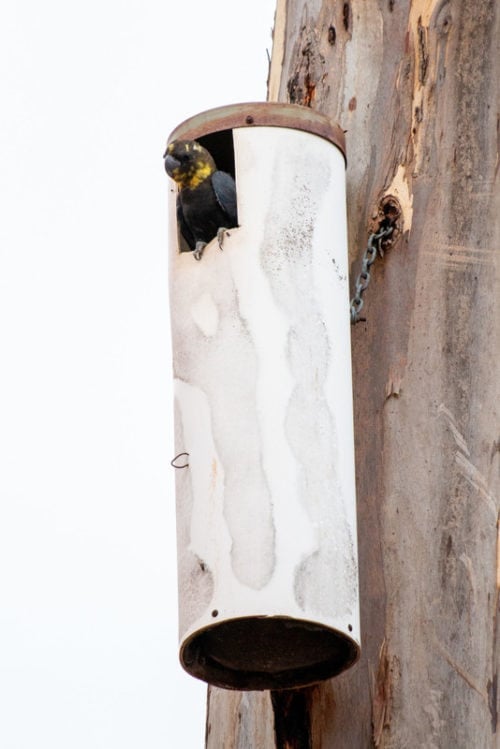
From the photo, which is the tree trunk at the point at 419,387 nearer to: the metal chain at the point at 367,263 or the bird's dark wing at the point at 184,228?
the metal chain at the point at 367,263

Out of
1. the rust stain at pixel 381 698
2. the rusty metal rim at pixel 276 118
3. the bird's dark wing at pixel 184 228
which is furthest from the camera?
the bird's dark wing at pixel 184 228

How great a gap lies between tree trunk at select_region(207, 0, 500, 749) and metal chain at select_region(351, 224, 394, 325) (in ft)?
0.09

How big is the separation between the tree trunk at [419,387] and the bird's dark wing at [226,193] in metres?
0.32

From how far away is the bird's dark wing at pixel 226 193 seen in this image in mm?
4125

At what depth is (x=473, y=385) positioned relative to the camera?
3.69m

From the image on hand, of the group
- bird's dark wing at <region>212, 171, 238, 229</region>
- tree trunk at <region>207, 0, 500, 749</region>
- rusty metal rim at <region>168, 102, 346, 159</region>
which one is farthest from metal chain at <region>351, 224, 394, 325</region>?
bird's dark wing at <region>212, 171, 238, 229</region>

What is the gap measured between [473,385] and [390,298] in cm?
32

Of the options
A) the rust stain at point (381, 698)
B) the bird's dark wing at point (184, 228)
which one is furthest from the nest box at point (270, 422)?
the bird's dark wing at point (184, 228)

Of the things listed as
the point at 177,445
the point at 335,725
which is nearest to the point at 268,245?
the point at 177,445

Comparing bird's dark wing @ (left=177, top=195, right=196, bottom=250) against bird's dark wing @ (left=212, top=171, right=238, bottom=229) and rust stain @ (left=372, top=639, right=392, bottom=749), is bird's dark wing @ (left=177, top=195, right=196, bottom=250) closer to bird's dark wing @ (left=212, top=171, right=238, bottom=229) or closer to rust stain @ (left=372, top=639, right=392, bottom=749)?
bird's dark wing @ (left=212, top=171, right=238, bottom=229)

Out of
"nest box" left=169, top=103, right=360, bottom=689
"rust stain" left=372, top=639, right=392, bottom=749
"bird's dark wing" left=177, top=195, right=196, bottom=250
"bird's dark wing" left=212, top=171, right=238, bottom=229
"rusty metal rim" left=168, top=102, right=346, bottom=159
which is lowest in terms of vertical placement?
"rust stain" left=372, top=639, right=392, bottom=749

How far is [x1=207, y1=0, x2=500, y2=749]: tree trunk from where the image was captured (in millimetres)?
3479

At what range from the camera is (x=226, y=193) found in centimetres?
418

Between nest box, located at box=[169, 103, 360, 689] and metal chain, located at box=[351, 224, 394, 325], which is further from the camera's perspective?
metal chain, located at box=[351, 224, 394, 325]
